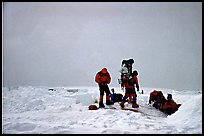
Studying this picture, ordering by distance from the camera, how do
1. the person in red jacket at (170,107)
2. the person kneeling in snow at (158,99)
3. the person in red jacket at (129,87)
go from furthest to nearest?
the person in red jacket at (129,87)
the person kneeling in snow at (158,99)
the person in red jacket at (170,107)

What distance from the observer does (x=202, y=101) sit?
17.0 ft

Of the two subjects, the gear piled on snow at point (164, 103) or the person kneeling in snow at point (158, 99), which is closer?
the gear piled on snow at point (164, 103)

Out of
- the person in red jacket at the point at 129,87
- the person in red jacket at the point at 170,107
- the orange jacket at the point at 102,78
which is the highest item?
the orange jacket at the point at 102,78

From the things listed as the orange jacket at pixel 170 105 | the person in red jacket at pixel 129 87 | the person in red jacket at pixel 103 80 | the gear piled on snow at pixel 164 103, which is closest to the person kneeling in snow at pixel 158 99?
the gear piled on snow at pixel 164 103

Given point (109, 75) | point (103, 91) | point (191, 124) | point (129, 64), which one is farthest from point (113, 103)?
point (191, 124)

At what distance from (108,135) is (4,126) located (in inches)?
95.8

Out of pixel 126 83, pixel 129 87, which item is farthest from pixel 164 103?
pixel 126 83

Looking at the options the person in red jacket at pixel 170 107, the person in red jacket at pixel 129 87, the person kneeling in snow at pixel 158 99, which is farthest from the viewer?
the person in red jacket at pixel 129 87

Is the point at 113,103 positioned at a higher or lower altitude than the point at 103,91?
lower

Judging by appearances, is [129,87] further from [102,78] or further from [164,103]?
[164,103]

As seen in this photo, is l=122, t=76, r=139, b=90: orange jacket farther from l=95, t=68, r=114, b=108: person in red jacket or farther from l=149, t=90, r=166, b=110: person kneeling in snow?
l=149, t=90, r=166, b=110: person kneeling in snow

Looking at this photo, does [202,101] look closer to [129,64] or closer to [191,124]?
[191,124]

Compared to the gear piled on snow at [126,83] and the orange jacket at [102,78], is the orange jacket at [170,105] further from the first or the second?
the orange jacket at [102,78]

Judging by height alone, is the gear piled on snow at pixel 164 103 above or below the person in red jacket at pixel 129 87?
below
